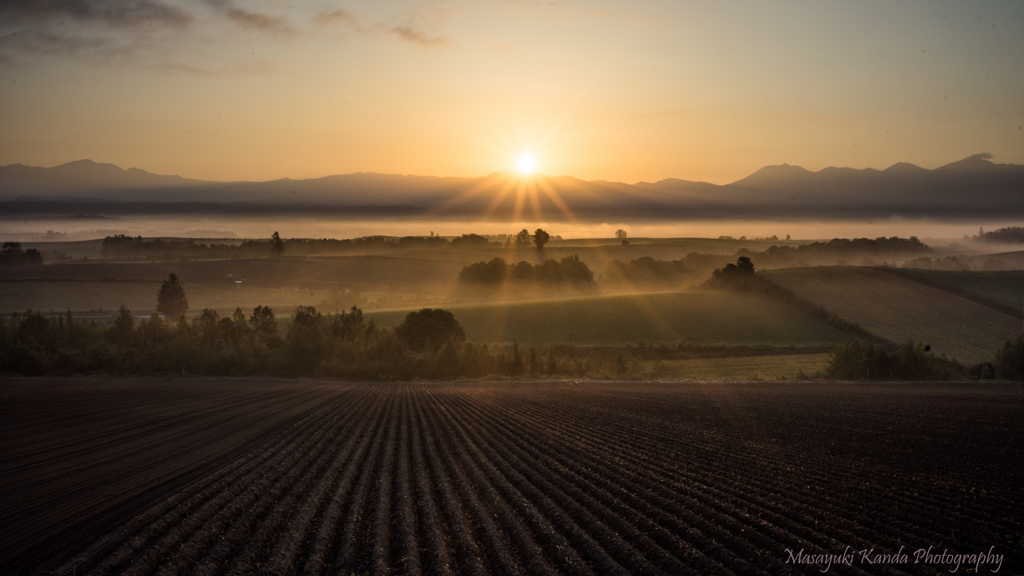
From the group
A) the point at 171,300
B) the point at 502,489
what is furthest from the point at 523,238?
the point at 502,489

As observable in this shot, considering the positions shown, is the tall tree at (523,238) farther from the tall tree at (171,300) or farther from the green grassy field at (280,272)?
the tall tree at (171,300)

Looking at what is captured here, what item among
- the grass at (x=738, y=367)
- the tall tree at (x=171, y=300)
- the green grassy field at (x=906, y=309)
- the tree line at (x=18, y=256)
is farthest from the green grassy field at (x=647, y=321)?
the tree line at (x=18, y=256)

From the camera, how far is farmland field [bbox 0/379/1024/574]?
1073cm

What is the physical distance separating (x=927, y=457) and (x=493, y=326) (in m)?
67.7

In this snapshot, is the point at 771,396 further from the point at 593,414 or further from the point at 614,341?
the point at 614,341

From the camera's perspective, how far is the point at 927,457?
18.8 metres

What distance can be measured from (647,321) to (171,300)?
260 feet

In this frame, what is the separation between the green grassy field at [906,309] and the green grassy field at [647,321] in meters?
6.08

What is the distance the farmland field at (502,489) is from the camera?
10.7 metres

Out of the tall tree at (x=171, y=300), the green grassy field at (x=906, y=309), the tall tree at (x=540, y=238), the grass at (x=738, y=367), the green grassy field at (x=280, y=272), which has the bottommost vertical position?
the grass at (x=738, y=367)

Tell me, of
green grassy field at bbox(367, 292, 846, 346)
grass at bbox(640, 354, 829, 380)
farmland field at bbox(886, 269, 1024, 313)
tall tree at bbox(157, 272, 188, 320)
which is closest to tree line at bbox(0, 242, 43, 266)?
tall tree at bbox(157, 272, 188, 320)

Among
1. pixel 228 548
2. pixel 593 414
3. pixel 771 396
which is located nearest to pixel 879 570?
pixel 228 548

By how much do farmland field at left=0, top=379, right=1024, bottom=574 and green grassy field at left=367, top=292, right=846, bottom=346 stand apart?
4442 cm

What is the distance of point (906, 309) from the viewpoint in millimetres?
80562
